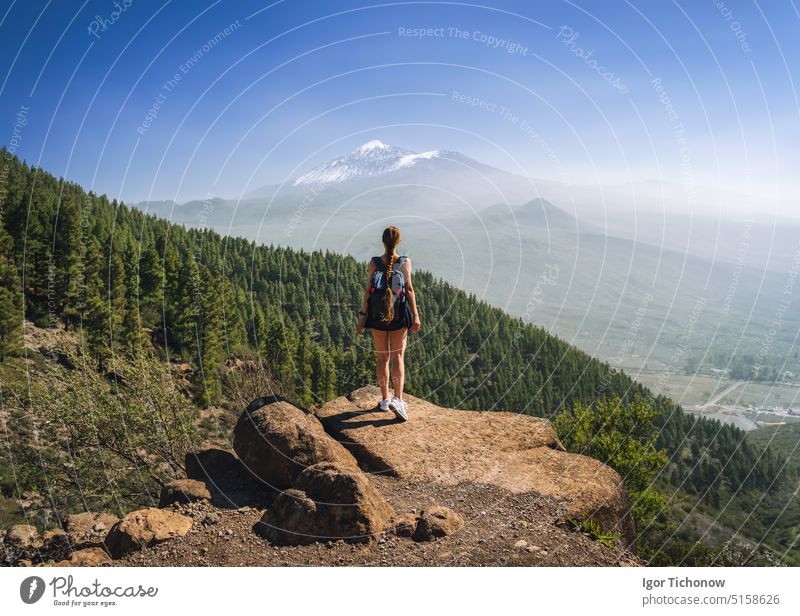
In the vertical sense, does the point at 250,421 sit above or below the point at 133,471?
above

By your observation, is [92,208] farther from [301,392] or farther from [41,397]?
[41,397]

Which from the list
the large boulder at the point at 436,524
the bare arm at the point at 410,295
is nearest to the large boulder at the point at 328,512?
the large boulder at the point at 436,524

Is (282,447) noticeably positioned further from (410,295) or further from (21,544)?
(21,544)

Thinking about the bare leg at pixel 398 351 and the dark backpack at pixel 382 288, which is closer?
the dark backpack at pixel 382 288

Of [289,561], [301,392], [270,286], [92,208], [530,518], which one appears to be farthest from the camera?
[270,286]

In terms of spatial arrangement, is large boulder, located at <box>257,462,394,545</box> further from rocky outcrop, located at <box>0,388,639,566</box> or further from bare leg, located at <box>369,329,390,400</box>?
bare leg, located at <box>369,329,390,400</box>

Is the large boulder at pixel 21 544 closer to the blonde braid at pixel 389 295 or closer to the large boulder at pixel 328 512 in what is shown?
the large boulder at pixel 328 512

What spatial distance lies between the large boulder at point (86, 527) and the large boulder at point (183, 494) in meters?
2.69

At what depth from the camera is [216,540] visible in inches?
348

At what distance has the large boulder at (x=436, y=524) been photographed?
341 inches

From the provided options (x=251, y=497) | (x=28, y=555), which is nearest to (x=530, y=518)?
(x=251, y=497)

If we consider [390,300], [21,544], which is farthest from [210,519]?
[21,544]

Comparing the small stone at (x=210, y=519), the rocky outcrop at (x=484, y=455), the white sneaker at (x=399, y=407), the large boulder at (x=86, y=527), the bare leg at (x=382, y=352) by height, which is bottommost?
the large boulder at (x=86, y=527)

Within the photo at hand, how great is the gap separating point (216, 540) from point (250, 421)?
3112mm
